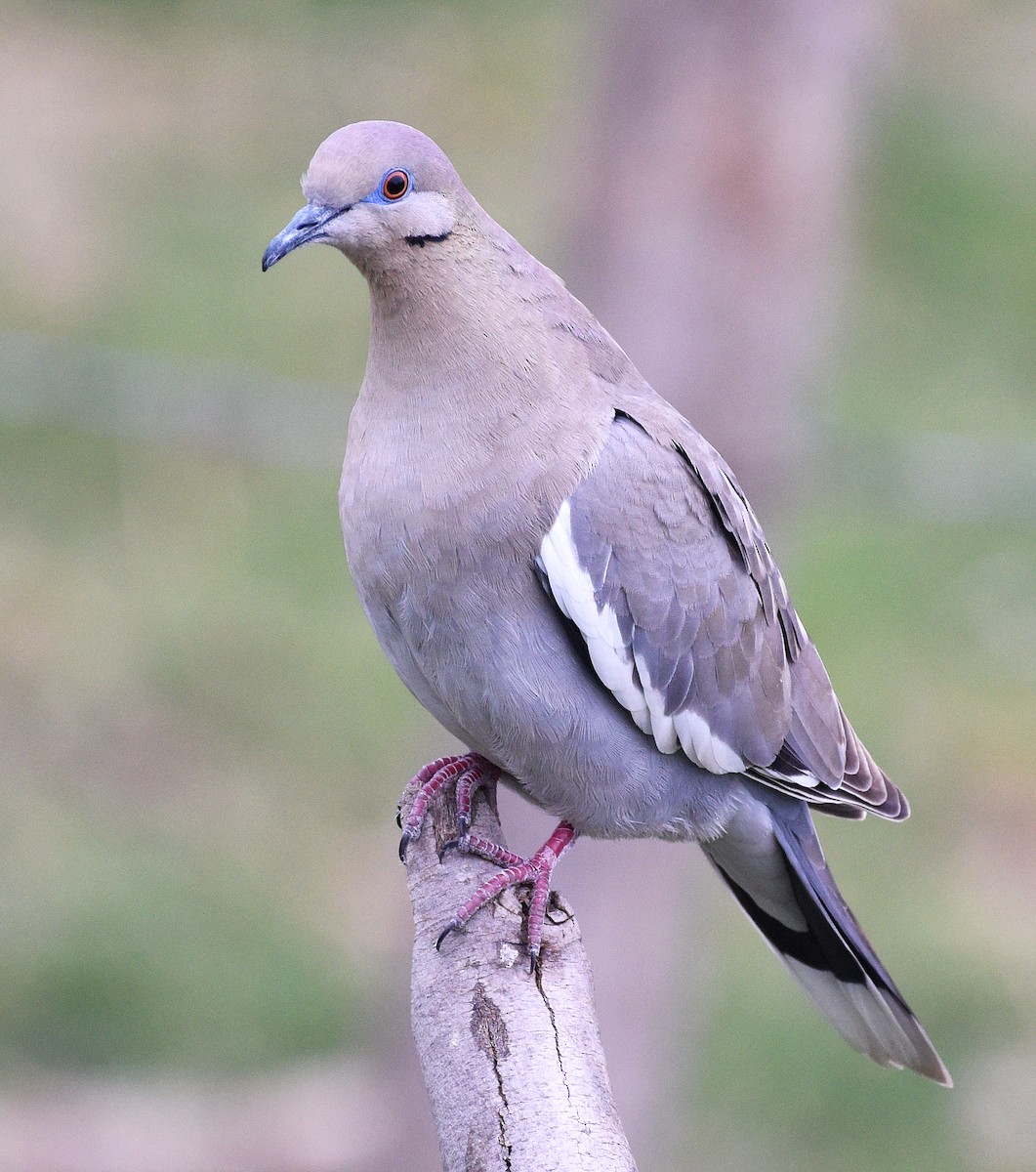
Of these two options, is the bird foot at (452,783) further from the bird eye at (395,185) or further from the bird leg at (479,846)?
the bird eye at (395,185)

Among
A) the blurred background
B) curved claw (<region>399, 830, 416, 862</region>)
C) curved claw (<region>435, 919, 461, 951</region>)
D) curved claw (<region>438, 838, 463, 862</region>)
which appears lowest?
curved claw (<region>435, 919, 461, 951</region>)

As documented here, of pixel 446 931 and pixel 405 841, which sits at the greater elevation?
pixel 405 841

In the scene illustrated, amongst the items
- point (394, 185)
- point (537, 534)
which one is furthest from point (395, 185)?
point (537, 534)

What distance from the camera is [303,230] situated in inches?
118

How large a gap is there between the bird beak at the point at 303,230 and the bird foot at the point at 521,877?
118cm

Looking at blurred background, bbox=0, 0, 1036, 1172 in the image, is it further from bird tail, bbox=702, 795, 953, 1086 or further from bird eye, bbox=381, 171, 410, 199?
bird eye, bbox=381, 171, 410, 199

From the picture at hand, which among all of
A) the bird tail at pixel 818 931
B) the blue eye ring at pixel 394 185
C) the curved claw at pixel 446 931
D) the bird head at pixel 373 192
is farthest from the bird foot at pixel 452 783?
the blue eye ring at pixel 394 185

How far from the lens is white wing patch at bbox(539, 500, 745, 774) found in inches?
123

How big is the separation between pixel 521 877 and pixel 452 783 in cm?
39

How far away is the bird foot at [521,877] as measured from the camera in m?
2.88

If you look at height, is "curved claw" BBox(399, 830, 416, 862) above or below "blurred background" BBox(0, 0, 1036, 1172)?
below

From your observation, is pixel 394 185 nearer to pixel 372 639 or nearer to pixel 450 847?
pixel 450 847

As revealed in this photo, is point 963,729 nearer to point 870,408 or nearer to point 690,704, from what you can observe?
point 870,408

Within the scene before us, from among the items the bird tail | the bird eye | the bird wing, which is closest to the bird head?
the bird eye
